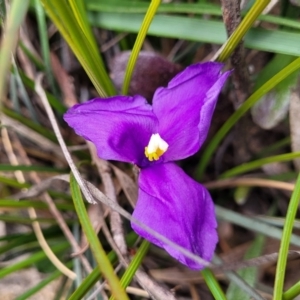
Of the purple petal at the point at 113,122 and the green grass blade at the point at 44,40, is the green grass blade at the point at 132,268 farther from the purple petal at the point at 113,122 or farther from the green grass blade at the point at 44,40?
the green grass blade at the point at 44,40

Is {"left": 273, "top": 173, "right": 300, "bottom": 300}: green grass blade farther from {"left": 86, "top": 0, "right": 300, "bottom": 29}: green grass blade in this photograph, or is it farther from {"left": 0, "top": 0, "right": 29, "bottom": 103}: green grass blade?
{"left": 0, "top": 0, "right": 29, "bottom": 103}: green grass blade

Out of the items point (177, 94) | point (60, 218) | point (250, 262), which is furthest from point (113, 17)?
point (250, 262)

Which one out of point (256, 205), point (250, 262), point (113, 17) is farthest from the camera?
point (256, 205)

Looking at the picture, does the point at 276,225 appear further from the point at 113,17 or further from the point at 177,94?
the point at 113,17

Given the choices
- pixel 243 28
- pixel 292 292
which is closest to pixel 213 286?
pixel 292 292

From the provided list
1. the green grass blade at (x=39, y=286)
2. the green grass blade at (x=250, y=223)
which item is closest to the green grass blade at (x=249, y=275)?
the green grass blade at (x=250, y=223)

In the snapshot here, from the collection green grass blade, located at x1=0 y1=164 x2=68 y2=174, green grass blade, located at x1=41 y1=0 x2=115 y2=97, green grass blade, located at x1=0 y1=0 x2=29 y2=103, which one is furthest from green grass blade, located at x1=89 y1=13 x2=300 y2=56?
green grass blade, located at x1=0 y1=0 x2=29 y2=103

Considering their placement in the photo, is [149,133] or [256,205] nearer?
[149,133]
